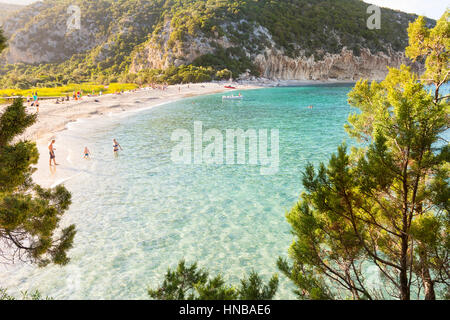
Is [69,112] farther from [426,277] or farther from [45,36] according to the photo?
[45,36]

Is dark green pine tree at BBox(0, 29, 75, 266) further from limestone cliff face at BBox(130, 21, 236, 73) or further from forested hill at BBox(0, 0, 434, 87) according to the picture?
limestone cliff face at BBox(130, 21, 236, 73)

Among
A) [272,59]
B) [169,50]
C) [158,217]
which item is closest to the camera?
[158,217]

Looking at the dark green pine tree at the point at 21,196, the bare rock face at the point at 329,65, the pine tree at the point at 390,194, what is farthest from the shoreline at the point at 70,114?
the bare rock face at the point at 329,65

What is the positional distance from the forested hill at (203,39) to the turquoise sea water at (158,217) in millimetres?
79191

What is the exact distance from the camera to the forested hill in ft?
329

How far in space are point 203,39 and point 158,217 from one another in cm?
9637

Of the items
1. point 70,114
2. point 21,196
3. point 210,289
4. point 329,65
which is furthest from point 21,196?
point 329,65

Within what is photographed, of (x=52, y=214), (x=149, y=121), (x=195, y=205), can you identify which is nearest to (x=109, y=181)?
(x=195, y=205)

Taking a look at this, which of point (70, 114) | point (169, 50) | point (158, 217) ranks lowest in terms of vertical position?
point (158, 217)

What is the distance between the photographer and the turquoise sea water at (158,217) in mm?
9539

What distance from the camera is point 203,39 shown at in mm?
98438

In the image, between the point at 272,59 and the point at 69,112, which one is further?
the point at 272,59

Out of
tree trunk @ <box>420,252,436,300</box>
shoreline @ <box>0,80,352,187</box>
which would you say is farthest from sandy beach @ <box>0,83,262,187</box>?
tree trunk @ <box>420,252,436,300</box>

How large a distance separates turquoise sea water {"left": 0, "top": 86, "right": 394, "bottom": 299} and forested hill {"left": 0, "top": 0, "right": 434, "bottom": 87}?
7919 cm
